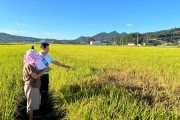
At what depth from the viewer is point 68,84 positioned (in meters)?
5.18

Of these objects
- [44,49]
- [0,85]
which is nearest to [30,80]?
[44,49]

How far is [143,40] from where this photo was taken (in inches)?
3858

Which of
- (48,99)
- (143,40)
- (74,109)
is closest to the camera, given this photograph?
(74,109)

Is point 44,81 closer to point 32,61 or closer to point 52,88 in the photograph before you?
point 52,88

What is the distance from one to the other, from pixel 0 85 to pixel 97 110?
95.9 inches

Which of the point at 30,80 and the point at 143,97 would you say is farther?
the point at 143,97

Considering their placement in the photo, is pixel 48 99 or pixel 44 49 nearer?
pixel 44 49

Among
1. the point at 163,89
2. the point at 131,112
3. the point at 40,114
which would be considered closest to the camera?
the point at 131,112

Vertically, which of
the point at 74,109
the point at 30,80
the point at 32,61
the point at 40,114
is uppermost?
the point at 32,61

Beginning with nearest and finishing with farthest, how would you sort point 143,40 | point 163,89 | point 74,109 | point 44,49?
1. point 74,109
2. point 44,49
3. point 163,89
4. point 143,40

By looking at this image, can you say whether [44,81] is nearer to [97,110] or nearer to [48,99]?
[48,99]

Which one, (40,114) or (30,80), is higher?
(30,80)

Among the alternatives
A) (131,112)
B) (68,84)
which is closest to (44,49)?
(68,84)

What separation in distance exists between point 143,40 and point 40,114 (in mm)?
96659
